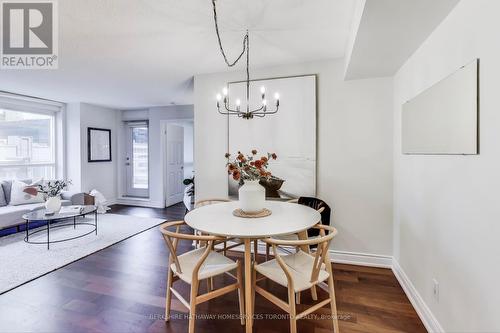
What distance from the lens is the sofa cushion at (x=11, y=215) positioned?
12.5ft

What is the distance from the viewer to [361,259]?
3.00 m

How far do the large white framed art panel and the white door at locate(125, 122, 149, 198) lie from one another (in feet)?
13.4

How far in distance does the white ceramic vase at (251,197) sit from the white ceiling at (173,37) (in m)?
1.37

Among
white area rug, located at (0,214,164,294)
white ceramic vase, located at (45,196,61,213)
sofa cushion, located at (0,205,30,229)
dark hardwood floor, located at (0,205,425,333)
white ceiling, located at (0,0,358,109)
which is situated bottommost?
dark hardwood floor, located at (0,205,425,333)

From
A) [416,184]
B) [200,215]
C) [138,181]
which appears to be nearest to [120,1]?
[200,215]

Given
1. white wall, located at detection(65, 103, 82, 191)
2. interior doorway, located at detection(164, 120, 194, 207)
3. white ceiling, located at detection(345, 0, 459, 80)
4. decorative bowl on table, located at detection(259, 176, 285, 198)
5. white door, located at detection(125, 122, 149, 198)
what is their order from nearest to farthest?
white ceiling, located at detection(345, 0, 459, 80), decorative bowl on table, located at detection(259, 176, 285, 198), white wall, located at detection(65, 103, 82, 191), interior doorway, located at detection(164, 120, 194, 207), white door, located at detection(125, 122, 149, 198)

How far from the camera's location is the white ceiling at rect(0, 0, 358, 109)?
1.97 meters

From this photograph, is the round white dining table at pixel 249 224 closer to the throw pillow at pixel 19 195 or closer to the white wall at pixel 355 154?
the white wall at pixel 355 154

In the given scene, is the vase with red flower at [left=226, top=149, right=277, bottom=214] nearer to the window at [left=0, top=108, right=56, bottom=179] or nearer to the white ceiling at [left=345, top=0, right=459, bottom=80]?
the white ceiling at [left=345, top=0, right=459, bottom=80]

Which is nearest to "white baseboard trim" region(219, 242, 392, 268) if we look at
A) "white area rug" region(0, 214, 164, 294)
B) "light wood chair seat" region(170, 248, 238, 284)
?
"light wood chair seat" region(170, 248, 238, 284)

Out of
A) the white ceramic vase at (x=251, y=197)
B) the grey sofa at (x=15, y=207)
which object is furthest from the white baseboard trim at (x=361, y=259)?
the grey sofa at (x=15, y=207)

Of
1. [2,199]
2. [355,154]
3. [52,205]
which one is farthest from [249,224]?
[2,199]

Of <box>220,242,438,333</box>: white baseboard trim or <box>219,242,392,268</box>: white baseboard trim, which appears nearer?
<box>220,242,438,333</box>: white baseboard trim

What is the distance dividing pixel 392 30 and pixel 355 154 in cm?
144
